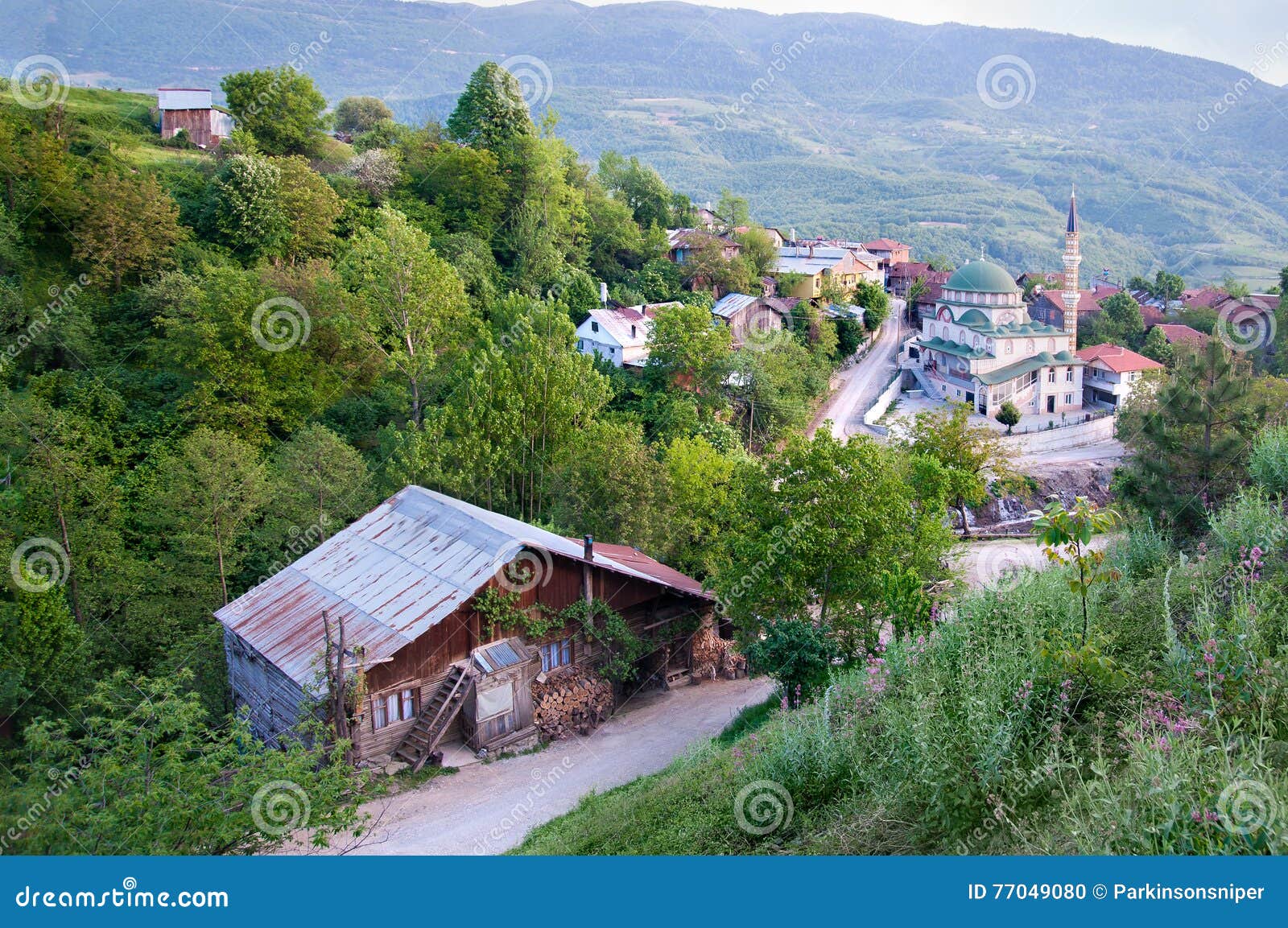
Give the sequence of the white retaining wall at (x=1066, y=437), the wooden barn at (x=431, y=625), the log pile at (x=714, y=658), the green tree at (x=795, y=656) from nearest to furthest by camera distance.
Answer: the green tree at (x=795, y=656) → the wooden barn at (x=431, y=625) → the log pile at (x=714, y=658) → the white retaining wall at (x=1066, y=437)

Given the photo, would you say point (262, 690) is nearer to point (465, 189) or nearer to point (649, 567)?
point (649, 567)

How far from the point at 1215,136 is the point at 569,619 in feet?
729

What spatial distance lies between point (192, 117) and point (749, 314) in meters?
32.5

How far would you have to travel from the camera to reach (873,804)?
794 centimetres

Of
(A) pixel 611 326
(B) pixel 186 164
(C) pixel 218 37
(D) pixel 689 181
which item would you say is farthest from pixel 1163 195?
(C) pixel 218 37

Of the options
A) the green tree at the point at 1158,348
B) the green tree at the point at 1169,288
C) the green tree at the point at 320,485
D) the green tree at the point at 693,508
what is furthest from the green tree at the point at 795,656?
the green tree at the point at 1169,288

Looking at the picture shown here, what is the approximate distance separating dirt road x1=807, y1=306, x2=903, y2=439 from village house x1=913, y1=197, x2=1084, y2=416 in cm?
272

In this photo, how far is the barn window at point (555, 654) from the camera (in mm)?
18109

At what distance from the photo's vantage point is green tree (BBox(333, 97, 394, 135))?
65.6m

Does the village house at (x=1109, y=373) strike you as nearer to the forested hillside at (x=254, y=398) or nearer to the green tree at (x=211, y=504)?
the forested hillside at (x=254, y=398)

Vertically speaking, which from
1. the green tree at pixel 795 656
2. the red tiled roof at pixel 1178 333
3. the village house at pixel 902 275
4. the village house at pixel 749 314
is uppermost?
the village house at pixel 902 275

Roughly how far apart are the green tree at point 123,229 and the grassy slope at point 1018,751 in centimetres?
3307

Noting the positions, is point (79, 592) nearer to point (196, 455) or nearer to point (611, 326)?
point (196, 455)

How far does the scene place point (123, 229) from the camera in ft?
111
